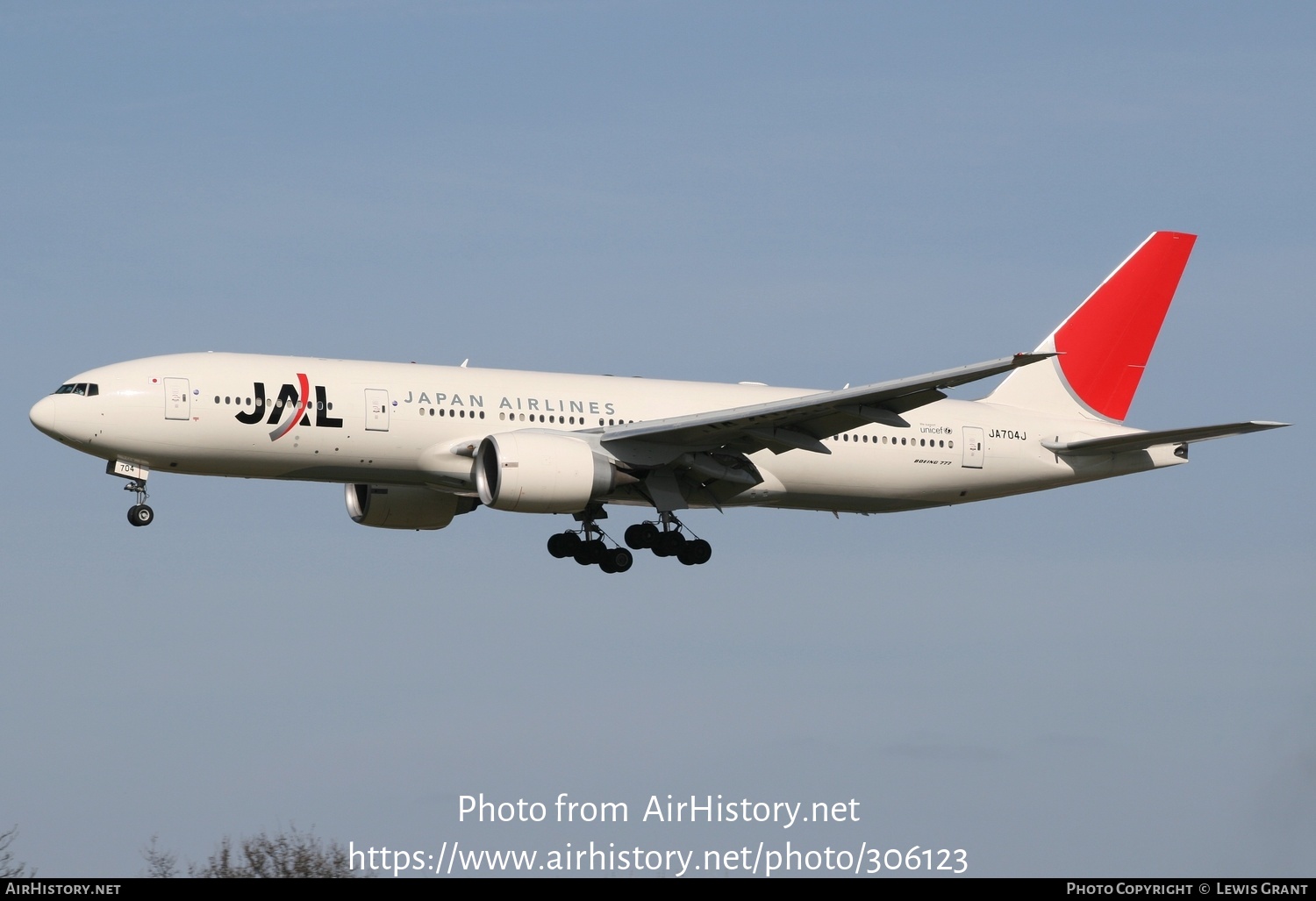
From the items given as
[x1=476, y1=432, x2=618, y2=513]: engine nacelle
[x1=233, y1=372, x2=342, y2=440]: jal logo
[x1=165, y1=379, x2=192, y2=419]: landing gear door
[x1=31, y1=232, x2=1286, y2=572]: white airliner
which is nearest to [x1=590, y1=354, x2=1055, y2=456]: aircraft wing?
[x1=31, y1=232, x2=1286, y2=572]: white airliner

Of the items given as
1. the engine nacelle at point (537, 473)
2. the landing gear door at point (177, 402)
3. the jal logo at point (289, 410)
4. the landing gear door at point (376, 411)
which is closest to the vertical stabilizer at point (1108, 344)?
the engine nacelle at point (537, 473)

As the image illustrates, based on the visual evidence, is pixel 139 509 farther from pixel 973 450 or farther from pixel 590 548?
pixel 973 450

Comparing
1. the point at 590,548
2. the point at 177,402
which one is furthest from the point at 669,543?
the point at 177,402

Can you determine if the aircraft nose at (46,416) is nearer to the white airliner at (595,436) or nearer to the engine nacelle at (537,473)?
the white airliner at (595,436)

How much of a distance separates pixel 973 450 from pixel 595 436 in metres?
9.87

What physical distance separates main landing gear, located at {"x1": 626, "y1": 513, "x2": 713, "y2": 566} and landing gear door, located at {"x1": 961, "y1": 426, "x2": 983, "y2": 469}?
675 centimetres

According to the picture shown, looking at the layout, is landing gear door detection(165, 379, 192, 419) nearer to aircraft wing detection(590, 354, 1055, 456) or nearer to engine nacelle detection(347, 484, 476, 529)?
engine nacelle detection(347, 484, 476, 529)

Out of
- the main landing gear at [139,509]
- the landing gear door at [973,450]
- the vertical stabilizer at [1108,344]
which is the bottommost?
the main landing gear at [139,509]

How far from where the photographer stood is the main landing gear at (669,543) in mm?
43719

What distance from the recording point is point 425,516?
149 feet

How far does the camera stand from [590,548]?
144ft

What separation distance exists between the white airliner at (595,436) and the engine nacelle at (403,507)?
0.05 metres

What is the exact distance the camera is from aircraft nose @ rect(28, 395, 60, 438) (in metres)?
39.4
